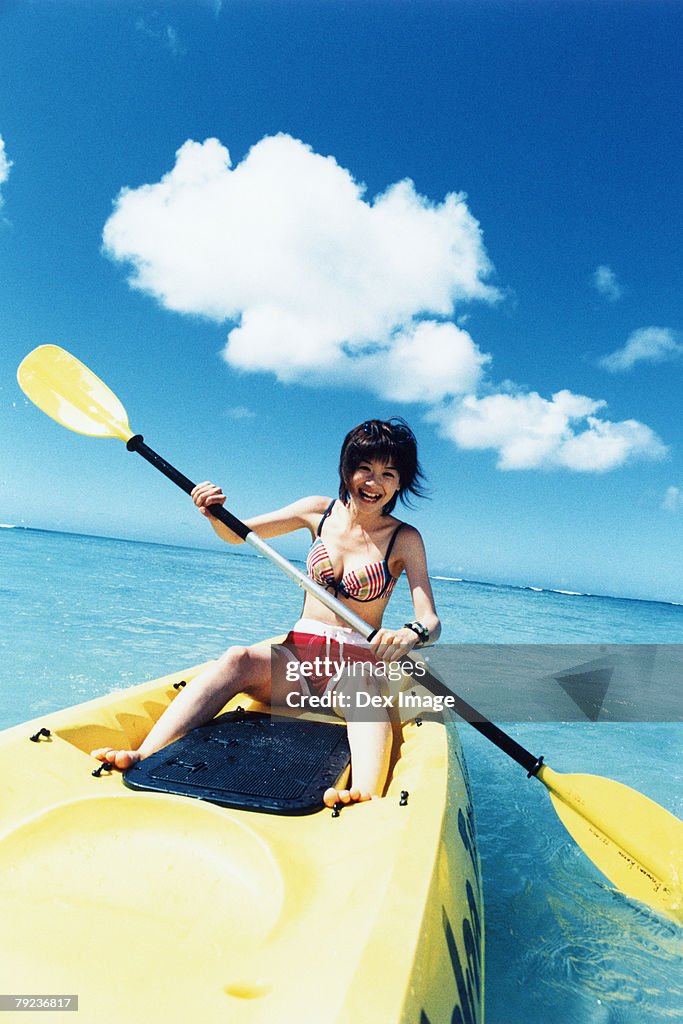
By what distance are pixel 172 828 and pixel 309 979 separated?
634 millimetres

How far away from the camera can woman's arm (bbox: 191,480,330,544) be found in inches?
108

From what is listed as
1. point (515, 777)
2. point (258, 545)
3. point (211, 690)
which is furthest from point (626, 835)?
point (258, 545)

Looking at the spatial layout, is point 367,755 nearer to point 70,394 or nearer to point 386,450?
point 386,450

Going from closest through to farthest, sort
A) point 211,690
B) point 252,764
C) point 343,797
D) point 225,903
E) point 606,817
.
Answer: point 225,903 → point 343,797 → point 252,764 → point 211,690 → point 606,817

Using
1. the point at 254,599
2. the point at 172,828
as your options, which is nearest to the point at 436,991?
the point at 172,828

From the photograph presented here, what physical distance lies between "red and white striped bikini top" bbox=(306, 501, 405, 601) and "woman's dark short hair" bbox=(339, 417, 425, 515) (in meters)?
0.23

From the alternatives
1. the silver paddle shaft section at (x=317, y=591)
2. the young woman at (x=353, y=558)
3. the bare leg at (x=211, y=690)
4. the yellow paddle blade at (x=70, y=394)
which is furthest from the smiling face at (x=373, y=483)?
the yellow paddle blade at (x=70, y=394)

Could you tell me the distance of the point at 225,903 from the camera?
136cm

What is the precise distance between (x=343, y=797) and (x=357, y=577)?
102 centimetres

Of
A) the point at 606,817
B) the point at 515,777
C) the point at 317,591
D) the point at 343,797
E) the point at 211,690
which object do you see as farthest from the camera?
the point at 515,777

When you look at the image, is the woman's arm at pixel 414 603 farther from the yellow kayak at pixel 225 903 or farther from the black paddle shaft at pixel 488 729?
the yellow kayak at pixel 225 903

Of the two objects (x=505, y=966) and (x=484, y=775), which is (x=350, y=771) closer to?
(x=505, y=966)

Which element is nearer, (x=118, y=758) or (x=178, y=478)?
(x=118, y=758)

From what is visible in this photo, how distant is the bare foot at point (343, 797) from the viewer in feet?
6.15
